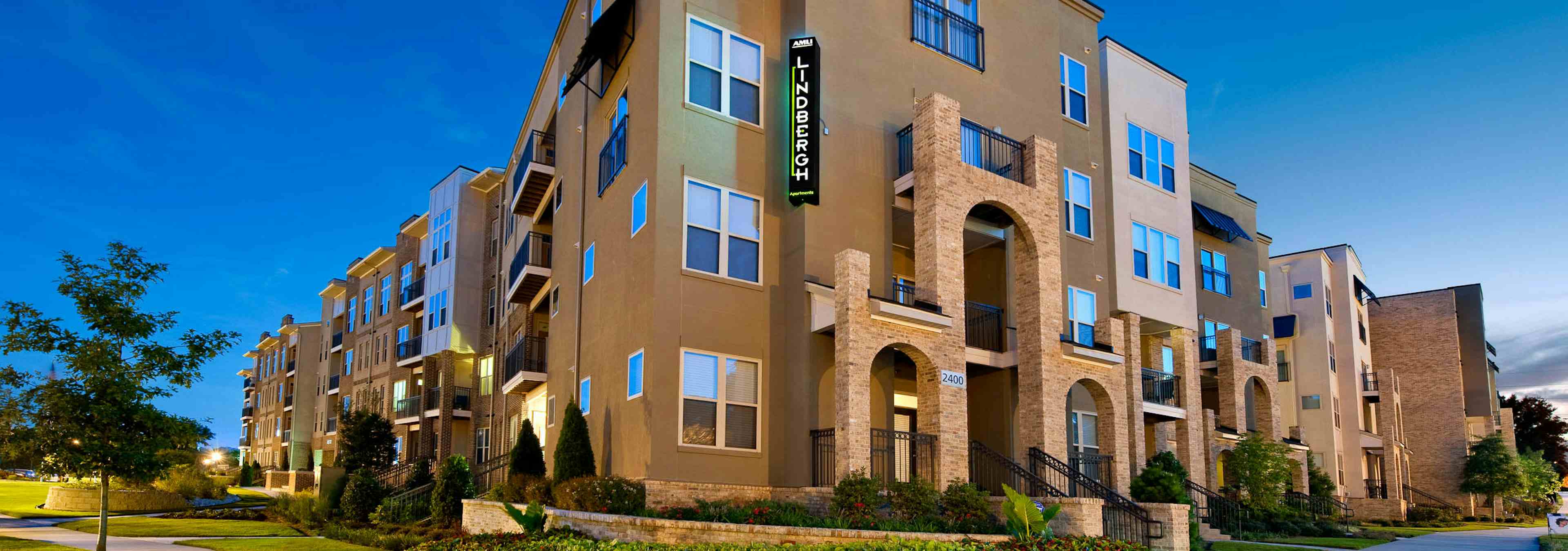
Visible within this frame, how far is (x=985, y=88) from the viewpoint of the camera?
2448 cm

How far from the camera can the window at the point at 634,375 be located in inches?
765

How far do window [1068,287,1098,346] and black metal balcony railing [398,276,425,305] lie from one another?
30.7 metres

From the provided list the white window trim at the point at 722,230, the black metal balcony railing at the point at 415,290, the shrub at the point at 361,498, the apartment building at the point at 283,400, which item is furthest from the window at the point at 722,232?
the apartment building at the point at 283,400

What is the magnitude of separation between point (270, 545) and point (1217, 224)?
2945 cm

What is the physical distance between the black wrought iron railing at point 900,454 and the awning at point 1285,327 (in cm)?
3324

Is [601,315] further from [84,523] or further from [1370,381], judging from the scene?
[1370,381]

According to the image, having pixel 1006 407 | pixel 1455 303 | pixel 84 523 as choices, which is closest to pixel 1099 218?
pixel 1006 407

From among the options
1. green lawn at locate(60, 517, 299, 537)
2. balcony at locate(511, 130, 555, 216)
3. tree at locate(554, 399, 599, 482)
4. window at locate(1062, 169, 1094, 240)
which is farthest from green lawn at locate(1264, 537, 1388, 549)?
green lawn at locate(60, 517, 299, 537)

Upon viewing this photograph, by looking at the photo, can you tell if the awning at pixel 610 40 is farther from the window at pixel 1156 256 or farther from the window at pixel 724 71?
the window at pixel 1156 256

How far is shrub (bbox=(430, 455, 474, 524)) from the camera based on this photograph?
81.8 feet

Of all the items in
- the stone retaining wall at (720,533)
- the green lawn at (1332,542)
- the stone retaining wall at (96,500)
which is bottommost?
the green lawn at (1332,542)

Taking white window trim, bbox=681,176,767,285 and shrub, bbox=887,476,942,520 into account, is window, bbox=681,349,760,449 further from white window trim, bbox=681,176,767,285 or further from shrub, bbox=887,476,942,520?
shrub, bbox=887,476,942,520

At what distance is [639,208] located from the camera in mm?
20844

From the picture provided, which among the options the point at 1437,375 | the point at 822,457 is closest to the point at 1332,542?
the point at 822,457
